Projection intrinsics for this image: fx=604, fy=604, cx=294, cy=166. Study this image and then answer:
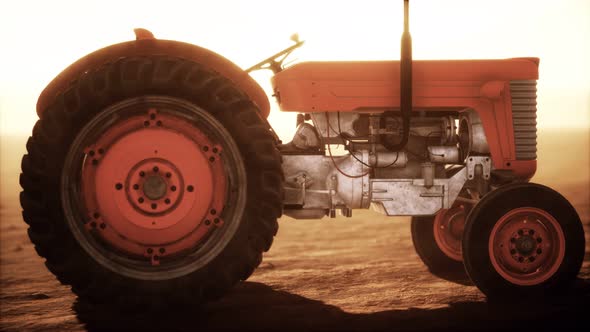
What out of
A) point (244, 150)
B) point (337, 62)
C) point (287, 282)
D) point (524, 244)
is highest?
point (337, 62)

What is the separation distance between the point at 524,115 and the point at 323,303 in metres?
1.98

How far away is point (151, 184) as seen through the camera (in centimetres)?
357

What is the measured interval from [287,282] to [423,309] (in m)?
1.32

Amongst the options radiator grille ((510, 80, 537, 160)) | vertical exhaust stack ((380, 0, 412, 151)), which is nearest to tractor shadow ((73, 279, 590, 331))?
radiator grille ((510, 80, 537, 160))

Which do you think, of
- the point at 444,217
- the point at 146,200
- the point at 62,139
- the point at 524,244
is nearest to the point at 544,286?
the point at 524,244

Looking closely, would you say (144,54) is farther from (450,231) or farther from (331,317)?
(450,231)

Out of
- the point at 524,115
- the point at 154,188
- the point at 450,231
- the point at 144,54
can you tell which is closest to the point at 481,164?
the point at 524,115

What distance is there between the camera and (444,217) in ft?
16.9

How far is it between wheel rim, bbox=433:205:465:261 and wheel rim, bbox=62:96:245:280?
2228 mm

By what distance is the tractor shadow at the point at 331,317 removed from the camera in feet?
11.3

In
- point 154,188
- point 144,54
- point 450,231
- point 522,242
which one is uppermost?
point 144,54

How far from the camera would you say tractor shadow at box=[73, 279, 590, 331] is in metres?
3.46

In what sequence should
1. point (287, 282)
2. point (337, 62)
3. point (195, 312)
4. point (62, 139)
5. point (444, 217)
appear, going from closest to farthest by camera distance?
point (62, 139), point (195, 312), point (337, 62), point (287, 282), point (444, 217)

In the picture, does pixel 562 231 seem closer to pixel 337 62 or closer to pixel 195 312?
pixel 337 62
